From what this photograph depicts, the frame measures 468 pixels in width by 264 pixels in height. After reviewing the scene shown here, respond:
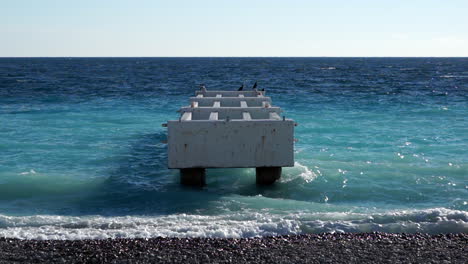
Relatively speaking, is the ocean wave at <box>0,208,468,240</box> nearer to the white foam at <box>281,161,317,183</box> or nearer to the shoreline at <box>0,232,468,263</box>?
the shoreline at <box>0,232,468,263</box>

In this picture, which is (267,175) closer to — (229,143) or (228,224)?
(229,143)

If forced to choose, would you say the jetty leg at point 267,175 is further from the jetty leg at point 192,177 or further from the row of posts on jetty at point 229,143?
the jetty leg at point 192,177

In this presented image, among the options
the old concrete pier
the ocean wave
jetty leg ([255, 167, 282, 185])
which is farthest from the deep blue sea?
the old concrete pier

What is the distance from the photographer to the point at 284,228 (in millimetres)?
8312

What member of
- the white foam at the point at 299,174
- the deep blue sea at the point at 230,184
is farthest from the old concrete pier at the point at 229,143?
the white foam at the point at 299,174

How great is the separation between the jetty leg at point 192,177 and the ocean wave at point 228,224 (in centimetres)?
147

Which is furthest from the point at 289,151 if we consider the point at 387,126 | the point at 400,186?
the point at 387,126

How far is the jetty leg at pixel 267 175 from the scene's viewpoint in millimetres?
10620

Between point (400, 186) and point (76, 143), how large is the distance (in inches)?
401

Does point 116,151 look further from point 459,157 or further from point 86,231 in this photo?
point 459,157

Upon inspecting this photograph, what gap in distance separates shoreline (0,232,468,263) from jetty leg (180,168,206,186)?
9.68 ft

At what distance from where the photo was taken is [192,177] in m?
10.7

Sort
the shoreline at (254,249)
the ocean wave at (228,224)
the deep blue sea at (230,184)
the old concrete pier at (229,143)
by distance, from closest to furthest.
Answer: the shoreline at (254,249)
the ocean wave at (228,224)
the deep blue sea at (230,184)
the old concrete pier at (229,143)

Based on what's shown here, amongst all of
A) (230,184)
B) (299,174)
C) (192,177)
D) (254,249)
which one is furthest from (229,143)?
(254,249)
